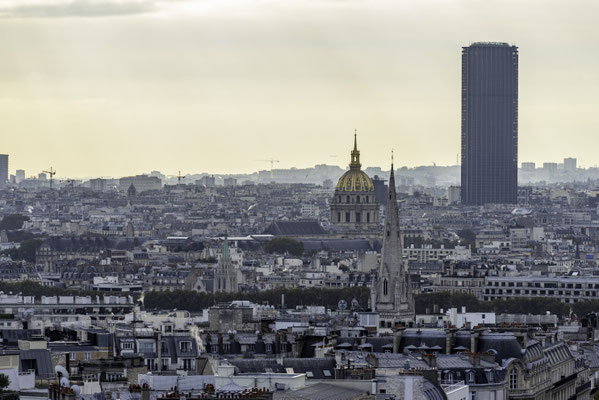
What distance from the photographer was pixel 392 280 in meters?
107

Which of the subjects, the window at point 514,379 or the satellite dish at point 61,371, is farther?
the window at point 514,379

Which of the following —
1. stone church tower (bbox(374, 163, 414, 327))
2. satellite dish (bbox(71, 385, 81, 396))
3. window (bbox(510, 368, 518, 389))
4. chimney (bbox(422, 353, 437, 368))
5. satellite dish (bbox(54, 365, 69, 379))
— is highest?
stone church tower (bbox(374, 163, 414, 327))

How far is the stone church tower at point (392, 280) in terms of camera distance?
339 ft

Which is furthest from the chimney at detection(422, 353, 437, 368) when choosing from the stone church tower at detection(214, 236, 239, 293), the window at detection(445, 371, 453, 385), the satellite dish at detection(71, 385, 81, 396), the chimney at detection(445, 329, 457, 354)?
the stone church tower at detection(214, 236, 239, 293)

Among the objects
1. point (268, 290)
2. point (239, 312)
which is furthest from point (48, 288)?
point (239, 312)

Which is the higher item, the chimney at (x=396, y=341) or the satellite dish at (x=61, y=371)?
the chimney at (x=396, y=341)

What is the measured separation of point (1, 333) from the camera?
6544 cm

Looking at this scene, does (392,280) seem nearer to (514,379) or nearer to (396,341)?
(396,341)

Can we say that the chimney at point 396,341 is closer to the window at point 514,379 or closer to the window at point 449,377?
the window at point 514,379

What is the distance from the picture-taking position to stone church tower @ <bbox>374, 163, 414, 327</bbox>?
103m

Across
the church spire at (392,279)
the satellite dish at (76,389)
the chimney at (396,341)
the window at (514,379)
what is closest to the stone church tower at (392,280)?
the church spire at (392,279)

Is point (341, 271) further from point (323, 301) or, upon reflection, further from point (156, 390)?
point (156, 390)

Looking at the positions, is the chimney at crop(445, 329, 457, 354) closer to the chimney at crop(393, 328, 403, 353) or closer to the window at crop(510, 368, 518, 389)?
the chimney at crop(393, 328, 403, 353)

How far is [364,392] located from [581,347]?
32428mm
